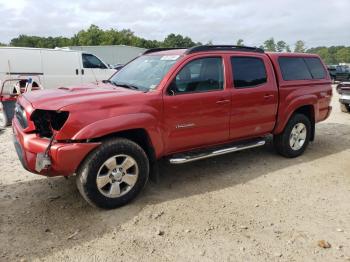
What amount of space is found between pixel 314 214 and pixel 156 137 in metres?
2.06

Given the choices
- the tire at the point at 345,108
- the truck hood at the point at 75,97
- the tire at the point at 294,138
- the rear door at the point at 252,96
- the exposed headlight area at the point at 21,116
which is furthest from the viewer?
the tire at the point at 345,108

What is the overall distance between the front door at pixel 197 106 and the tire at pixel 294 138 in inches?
58.4

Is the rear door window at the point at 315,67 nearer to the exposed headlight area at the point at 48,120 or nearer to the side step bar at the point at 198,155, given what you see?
the side step bar at the point at 198,155

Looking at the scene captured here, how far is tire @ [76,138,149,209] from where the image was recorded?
383 centimetres

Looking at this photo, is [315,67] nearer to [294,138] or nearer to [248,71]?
[294,138]

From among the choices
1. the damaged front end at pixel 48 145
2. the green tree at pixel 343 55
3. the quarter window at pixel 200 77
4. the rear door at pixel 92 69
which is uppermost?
the green tree at pixel 343 55

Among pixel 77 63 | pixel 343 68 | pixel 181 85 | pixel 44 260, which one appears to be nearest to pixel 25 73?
pixel 77 63

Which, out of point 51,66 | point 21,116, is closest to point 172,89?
point 21,116

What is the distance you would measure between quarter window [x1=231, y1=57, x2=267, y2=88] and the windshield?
974mm

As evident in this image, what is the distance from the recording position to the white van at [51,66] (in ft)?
37.3

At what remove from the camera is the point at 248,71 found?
5.32 metres

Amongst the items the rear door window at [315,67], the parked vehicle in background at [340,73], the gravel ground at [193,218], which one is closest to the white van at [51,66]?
the gravel ground at [193,218]

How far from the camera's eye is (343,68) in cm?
2925

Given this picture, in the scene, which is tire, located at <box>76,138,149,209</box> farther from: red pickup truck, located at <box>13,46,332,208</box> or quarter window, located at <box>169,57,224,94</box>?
quarter window, located at <box>169,57,224,94</box>
